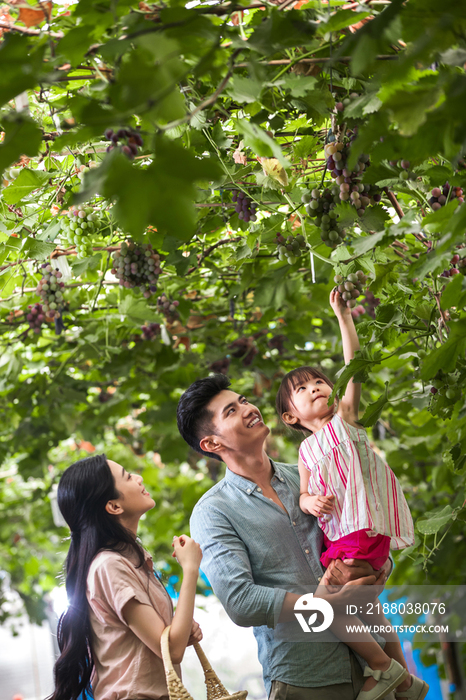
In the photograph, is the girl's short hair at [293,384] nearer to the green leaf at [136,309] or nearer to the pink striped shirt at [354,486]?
the pink striped shirt at [354,486]

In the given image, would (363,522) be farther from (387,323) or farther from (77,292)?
(77,292)

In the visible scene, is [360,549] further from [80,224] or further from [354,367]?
[80,224]

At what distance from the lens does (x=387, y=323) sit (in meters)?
1.56

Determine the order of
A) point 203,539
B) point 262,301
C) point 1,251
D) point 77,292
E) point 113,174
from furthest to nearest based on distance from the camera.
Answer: point 77,292 → point 262,301 → point 1,251 → point 203,539 → point 113,174

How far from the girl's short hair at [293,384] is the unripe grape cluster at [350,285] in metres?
0.35

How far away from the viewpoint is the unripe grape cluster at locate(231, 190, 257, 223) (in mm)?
1719

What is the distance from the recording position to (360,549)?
1574 millimetres

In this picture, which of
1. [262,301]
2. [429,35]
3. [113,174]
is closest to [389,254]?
[262,301]

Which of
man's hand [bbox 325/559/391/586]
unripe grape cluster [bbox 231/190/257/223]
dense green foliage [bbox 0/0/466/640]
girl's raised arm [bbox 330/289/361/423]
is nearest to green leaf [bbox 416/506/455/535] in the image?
dense green foliage [bbox 0/0/466/640]

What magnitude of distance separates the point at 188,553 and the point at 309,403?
0.58 m

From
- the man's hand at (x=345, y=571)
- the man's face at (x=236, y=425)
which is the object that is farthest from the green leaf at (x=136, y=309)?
the man's hand at (x=345, y=571)

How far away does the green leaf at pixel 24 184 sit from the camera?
1.60 m

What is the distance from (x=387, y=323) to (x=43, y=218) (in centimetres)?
104

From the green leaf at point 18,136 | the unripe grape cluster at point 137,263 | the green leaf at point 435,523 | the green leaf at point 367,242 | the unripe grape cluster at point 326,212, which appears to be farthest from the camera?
the unripe grape cluster at point 137,263
